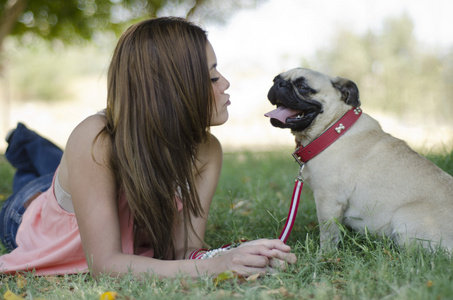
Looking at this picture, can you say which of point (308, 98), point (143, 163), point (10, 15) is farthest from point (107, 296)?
point (10, 15)

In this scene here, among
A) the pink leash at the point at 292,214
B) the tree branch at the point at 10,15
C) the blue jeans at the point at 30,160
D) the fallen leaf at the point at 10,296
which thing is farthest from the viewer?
the tree branch at the point at 10,15

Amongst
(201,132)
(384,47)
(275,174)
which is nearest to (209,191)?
(201,132)

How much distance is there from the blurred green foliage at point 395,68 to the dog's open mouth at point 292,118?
5.72 meters

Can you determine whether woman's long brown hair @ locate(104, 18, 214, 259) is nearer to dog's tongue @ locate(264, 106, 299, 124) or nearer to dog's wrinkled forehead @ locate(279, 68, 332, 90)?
dog's tongue @ locate(264, 106, 299, 124)

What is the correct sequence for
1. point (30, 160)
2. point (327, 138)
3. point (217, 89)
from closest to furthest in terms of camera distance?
point (217, 89) < point (327, 138) < point (30, 160)

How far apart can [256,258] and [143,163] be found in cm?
68

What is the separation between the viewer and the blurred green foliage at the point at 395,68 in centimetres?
1155

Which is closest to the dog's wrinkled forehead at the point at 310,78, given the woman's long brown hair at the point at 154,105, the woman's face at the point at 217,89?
the woman's face at the point at 217,89

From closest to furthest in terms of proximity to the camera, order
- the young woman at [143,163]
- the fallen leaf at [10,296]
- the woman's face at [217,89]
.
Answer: the fallen leaf at [10,296] < the young woman at [143,163] < the woman's face at [217,89]

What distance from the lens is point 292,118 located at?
2.61 meters

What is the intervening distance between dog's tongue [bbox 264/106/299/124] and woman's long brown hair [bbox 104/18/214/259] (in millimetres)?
603

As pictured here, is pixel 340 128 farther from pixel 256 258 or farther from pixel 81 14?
pixel 81 14

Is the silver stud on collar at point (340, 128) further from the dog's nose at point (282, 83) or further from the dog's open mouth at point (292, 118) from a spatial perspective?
the dog's nose at point (282, 83)

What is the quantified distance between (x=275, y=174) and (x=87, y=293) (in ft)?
10.0
